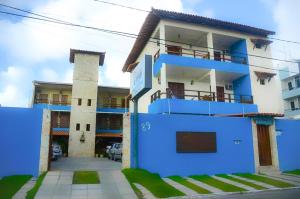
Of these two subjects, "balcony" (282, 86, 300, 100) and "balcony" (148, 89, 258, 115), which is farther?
"balcony" (282, 86, 300, 100)

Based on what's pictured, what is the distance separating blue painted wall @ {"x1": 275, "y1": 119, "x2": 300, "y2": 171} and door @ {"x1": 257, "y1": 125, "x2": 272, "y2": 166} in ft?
2.22

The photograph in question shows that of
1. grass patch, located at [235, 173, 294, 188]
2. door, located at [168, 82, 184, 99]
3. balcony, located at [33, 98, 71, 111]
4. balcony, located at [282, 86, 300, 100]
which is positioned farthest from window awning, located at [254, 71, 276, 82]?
balcony, located at [33, 98, 71, 111]

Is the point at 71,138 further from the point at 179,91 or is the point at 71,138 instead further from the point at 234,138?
the point at 234,138

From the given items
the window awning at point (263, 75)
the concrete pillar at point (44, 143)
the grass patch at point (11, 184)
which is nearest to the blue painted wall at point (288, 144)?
the window awning at point (263, 75)

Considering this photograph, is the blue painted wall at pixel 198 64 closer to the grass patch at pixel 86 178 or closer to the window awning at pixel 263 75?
the window awning at pixel 263 75

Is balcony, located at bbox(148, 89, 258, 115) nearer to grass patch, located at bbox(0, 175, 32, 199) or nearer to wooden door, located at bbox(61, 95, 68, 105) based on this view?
grass patch, located at bbox(0, 175, 32, 199)

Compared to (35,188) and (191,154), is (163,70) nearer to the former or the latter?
(191,154)

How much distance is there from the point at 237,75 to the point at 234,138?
27.3 ft

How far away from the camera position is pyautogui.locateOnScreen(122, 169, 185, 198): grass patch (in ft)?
32.3

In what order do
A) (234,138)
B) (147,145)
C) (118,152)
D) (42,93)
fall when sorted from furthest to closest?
1. (42,93)
2. (118,152)
3. (234,138)
4. (147,145)

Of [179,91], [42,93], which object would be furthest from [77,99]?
[179,91]

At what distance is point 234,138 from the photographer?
14.9 metres

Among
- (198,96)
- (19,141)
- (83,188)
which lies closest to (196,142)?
(198,96)

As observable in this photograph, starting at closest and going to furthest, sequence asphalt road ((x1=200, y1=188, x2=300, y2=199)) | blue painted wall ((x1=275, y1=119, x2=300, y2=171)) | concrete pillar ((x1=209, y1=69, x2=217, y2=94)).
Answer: asphalt road ((x1=200, y1=188, x2=300, y2=199)), blue painted wall ((x1=275, y1=119, x2=300, y2=171)), concrete pillar ((x1=209, y1=69, x2=217, y2=94))
